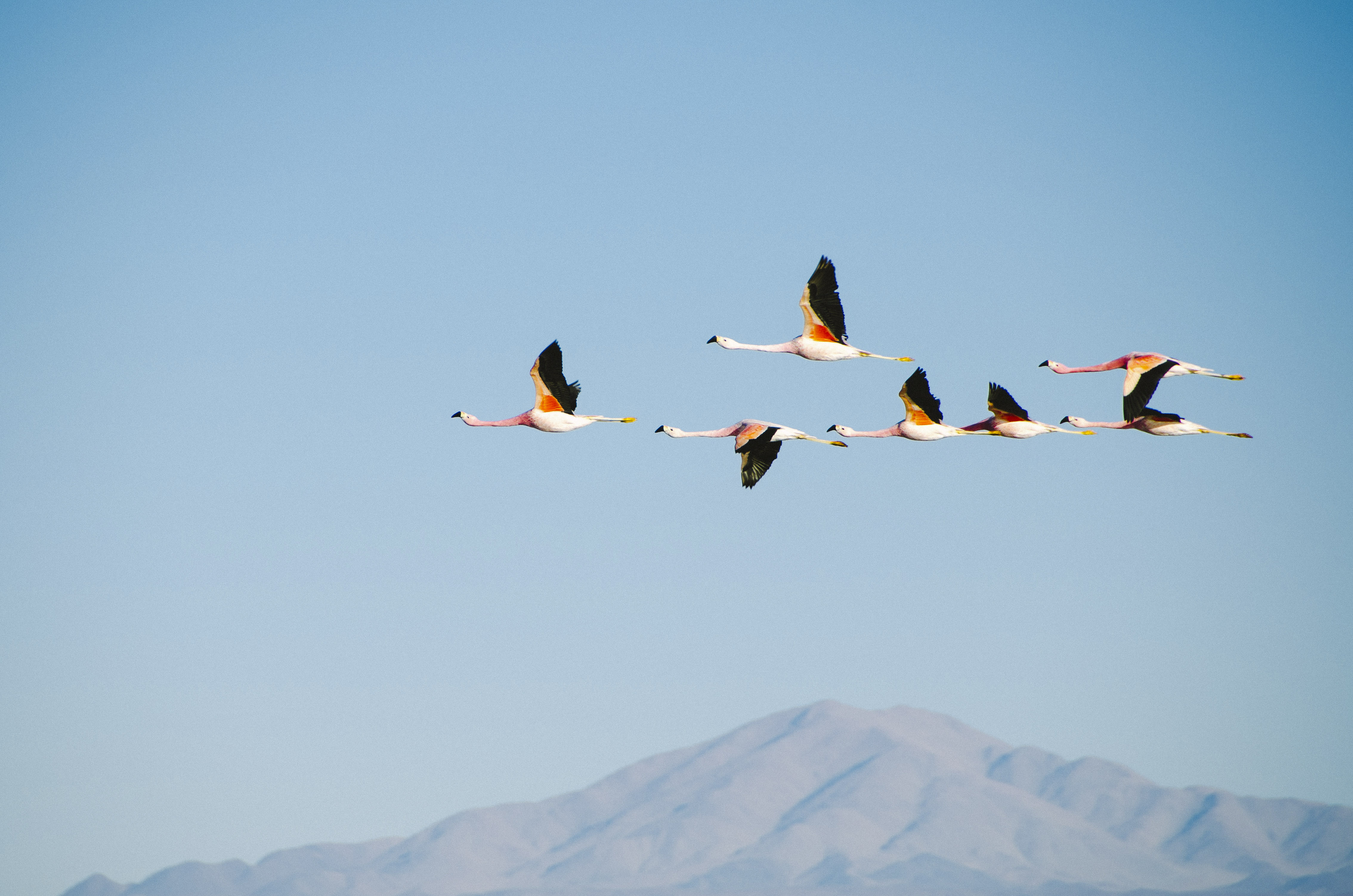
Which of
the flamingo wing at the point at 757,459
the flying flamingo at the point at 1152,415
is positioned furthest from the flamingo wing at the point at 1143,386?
the flamingo wing at the point at 757,459

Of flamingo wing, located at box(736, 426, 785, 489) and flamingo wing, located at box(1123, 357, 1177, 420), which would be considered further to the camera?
flamingo wing, located at box(736, 426, 785, 489)

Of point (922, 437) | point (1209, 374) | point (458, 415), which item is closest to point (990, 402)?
point (922, 437)

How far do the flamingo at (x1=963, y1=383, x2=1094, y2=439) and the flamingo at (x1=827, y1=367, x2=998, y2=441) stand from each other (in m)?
0.37

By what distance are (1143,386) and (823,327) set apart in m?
8.98

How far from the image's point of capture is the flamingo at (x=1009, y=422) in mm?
48250

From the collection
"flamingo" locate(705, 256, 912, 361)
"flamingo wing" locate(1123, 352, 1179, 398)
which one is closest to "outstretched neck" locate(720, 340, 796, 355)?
"flamingo" locate(705, 256, 912, 361)

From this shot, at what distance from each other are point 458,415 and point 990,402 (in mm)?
16071

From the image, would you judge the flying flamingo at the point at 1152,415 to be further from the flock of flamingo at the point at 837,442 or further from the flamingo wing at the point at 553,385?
the flamingo wing at the point at 553,385

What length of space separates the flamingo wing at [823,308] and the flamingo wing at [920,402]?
222 centimetres

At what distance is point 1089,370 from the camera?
49.7 m

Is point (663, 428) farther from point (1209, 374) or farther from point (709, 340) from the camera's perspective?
point (1209, 374)

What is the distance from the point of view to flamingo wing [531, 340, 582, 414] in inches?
1860

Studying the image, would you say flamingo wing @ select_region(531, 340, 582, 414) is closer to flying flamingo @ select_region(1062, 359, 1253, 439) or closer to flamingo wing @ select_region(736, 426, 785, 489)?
flamingo wing @ select_region(736, 426, 785, 489)

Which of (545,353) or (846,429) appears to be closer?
(545,353)
